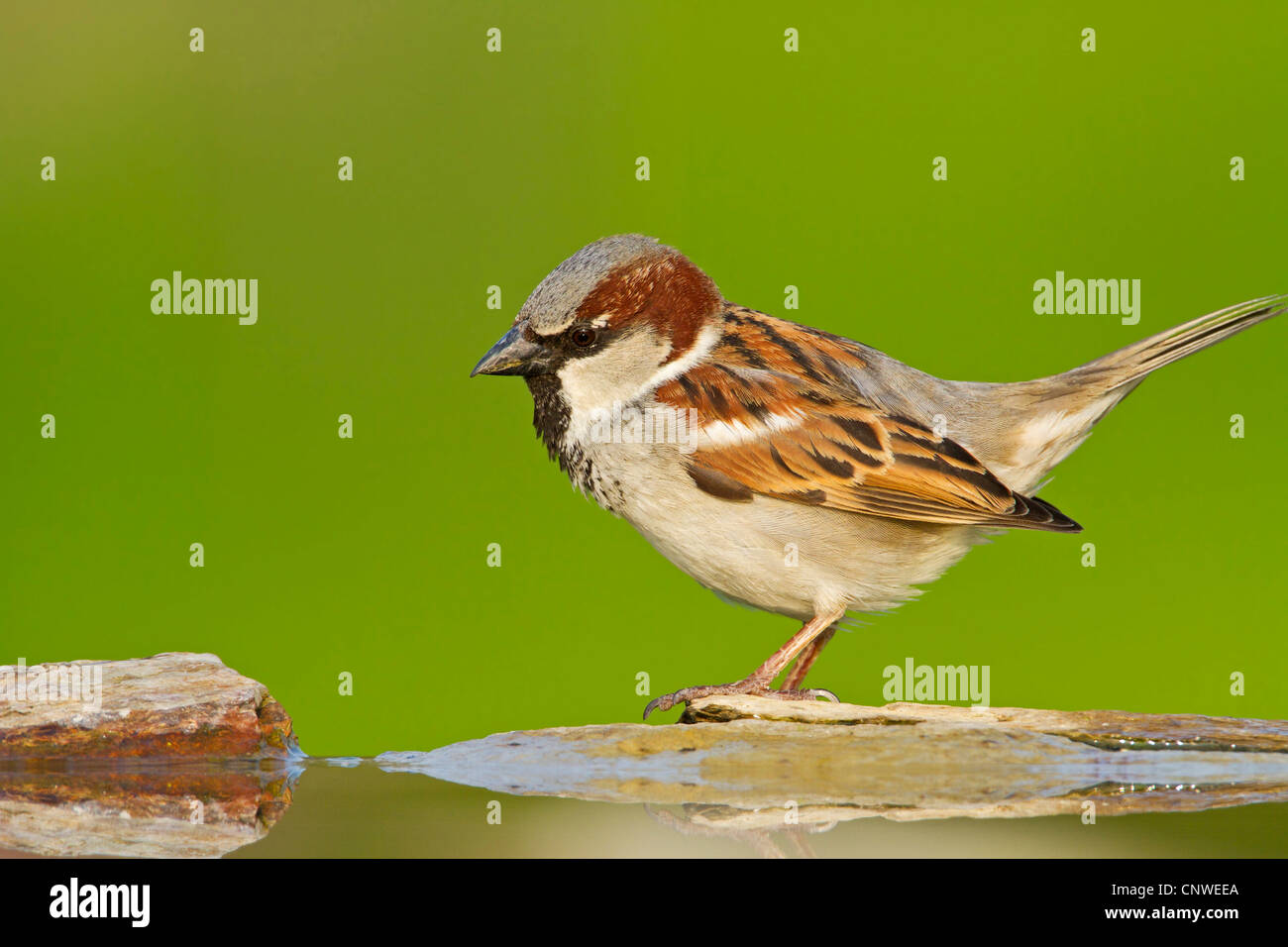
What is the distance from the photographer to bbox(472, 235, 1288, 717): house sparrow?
6.60m

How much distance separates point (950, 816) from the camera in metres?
4.73

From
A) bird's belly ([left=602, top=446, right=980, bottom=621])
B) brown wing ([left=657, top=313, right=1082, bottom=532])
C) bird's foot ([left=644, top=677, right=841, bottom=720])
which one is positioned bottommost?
bird's foot ([left=644, top=677, right=841, bottom=720])

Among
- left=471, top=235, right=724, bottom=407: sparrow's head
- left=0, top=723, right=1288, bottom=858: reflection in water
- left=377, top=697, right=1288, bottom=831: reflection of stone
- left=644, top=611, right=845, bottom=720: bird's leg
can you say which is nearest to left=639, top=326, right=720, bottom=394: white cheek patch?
left=471, top=235, right=724, bottom=407: sparrow's head

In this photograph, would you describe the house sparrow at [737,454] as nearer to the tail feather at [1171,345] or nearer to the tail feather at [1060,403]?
the tail feather at [1171,345]

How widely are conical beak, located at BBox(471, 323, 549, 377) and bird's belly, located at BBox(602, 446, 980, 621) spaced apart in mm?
698

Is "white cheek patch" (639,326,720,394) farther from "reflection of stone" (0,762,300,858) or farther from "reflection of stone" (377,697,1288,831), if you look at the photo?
"reflection of stone" (0,762,300,858)

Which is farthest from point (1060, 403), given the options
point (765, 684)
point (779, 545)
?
point (765, 684)

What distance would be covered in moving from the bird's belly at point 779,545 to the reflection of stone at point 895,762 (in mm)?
838

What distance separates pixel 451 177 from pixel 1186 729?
10.5m

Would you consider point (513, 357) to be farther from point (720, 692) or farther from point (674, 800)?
point (674, 800)

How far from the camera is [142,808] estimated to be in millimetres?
5031

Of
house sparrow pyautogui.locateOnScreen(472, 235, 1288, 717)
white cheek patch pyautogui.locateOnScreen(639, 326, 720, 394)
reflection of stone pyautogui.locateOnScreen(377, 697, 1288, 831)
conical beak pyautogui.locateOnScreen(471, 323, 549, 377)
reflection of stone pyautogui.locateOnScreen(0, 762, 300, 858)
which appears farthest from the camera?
white cheek patch pyautogui.locateOnScreen(639, 326, 720, 394)

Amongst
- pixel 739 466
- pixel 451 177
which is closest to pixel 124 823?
pixel 739 466
